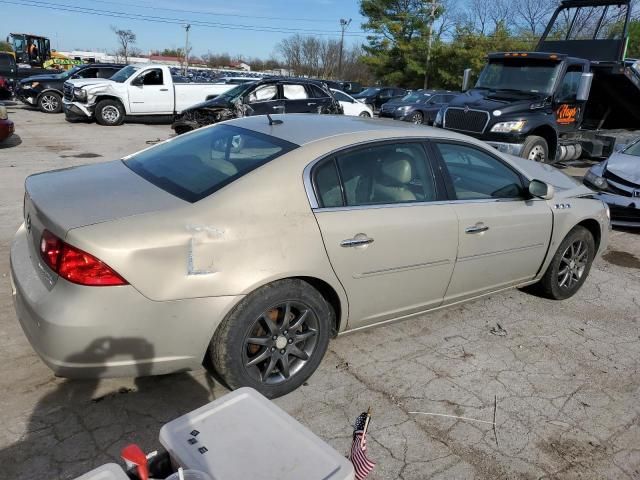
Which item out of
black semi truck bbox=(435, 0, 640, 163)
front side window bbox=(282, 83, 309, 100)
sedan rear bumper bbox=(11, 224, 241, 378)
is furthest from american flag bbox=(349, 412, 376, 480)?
front side window bbox=(282, 83, 309, 100)

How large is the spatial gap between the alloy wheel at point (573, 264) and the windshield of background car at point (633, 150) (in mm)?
4193

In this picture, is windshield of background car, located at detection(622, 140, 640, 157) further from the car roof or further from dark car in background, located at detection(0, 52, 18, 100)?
dark car in background, located at detection(0, 52, 18, 100)

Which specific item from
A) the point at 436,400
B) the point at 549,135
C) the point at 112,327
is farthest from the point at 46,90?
the point at 436,400

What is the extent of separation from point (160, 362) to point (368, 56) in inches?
1845

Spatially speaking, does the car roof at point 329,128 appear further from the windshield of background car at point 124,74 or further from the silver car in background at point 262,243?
the windshield of background car at point 124,74

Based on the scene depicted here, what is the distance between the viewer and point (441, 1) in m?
44.5

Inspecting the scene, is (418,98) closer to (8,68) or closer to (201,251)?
(8,68)

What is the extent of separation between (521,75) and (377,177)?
332 inches

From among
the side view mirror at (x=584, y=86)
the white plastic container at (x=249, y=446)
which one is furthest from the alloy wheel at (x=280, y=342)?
the side view mirror at (x=584, y=86)

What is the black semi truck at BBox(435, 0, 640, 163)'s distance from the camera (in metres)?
9.69

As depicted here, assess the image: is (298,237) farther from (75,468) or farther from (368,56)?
(368,56)

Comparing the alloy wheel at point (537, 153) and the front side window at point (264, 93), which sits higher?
the front side window at point (264, 93)

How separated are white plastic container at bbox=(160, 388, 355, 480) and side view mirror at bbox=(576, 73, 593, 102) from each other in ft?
34.0

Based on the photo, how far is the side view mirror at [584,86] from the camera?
9805mm
